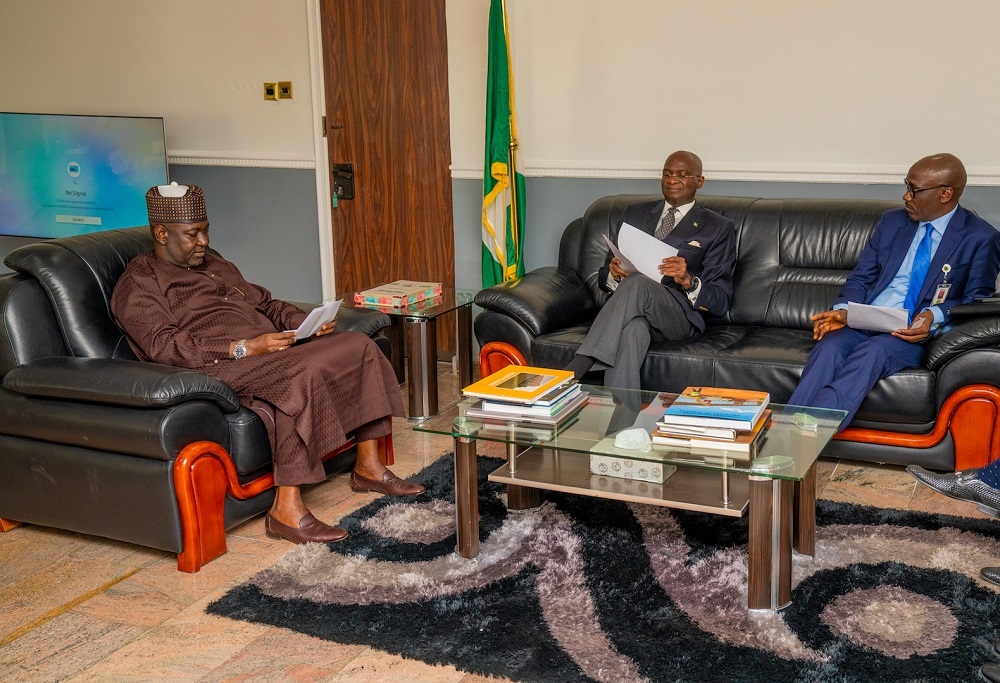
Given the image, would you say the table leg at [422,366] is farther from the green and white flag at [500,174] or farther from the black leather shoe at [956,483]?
the black leather shoe at [956,483]

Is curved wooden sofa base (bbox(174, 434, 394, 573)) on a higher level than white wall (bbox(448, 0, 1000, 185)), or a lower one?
lower

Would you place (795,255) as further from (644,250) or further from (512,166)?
(512,166)

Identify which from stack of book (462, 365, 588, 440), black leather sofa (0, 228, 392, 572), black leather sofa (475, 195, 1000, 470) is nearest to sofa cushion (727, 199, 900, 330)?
black leather sofa (475, 195, 1000, 470)

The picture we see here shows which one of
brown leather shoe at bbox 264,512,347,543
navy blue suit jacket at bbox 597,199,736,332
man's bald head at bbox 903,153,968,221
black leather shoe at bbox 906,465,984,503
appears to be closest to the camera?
black leather shoe at bbox 906,465,984,503

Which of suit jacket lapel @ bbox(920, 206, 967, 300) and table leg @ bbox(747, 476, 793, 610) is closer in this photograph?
table leg @ bbox(747, 476, 793, 610)

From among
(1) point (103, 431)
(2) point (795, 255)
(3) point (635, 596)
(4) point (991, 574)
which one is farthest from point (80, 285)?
(4) point (991, 574)

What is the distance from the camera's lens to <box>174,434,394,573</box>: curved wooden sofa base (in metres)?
2.98

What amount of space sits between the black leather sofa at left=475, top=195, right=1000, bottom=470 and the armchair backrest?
1.51 m

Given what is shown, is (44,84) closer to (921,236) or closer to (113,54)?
(113,54)

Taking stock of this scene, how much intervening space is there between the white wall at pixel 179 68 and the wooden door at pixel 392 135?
0.22m

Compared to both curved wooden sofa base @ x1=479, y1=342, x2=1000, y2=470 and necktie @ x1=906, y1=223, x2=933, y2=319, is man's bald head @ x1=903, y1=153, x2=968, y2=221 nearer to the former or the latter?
necktie @ x1=906, y1=223, x2=933, y2=319

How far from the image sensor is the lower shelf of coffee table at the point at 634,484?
110 inches

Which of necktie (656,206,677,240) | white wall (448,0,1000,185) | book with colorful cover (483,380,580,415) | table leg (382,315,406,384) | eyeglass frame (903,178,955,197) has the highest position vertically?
white wall (448,0,1000,185)

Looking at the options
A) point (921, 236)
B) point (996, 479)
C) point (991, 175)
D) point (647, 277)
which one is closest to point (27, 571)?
point (647, 277)
